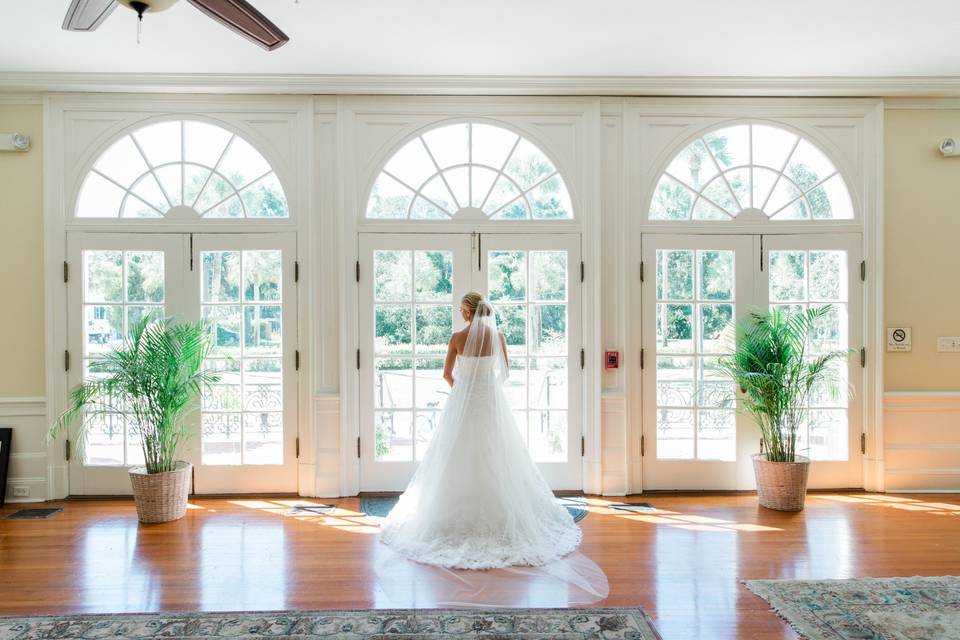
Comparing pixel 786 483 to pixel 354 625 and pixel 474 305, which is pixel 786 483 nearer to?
pixel 474 305

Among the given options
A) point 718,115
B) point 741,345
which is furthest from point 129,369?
point 718,115

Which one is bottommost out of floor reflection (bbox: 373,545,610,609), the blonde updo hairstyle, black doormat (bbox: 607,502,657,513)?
black doormat (bbox: 607,502,657,513)

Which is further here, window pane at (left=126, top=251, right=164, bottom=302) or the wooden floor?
window pane at (left=126, top=251, right=164, bottom=302)

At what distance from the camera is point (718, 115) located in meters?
4.88

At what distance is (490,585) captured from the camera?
316cm

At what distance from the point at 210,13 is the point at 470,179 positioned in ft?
8.26

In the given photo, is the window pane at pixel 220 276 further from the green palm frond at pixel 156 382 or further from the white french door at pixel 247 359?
the green palm frond at pixel 156 382

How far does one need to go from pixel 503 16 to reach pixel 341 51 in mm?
1127

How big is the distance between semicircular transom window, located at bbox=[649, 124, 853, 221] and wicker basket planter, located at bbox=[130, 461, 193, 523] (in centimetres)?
386

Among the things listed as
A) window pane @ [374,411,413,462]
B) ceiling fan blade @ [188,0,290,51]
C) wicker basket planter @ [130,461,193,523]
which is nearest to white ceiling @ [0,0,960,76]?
ceiling fan blade @ [188,0,290,51]

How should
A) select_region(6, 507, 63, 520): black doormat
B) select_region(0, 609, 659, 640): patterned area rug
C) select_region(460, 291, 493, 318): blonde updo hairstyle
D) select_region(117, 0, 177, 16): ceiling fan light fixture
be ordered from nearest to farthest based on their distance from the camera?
select_region(117, 0, 177, 16): ceiling fan light fixture → select_region(0, 609, 659, 640): patterned area rug → select_region(460, 291, 493, 318): blonde updo hairstyle → select_region(6, 507, 63, 520): black doormat

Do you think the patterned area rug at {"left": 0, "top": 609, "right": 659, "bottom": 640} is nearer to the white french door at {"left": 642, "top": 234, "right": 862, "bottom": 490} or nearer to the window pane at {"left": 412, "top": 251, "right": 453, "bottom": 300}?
the white french door at {"left": 642, "top": 234, "right": 862, "bottom": 490}

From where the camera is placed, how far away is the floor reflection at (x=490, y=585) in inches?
118

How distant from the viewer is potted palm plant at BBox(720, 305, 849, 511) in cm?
441
